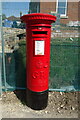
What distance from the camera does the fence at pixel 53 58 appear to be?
3229 millimetres

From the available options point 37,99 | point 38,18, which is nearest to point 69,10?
point 38,18

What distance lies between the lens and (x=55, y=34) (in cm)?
330

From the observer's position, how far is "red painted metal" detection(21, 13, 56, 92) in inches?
90.3

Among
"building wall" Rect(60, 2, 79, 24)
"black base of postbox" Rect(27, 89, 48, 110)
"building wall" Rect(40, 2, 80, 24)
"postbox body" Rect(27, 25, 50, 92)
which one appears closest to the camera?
"postbox body" Rect(27, 25, 50, 92)

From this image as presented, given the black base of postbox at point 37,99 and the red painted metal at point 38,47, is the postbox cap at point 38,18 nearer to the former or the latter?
the red painted metal at point 38,47

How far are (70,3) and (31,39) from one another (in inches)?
313

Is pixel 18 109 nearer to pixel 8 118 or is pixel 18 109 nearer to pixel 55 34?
pixel 8 118

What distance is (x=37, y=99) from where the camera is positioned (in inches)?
105

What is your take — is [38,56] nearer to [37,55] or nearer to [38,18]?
[37,55]

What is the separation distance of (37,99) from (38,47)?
1100mm

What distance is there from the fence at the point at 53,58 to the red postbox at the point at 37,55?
79cm

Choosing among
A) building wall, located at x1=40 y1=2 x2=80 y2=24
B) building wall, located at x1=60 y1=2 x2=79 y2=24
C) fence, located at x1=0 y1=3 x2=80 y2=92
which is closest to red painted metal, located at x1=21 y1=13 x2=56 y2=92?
fence, located at x1=0 y1=3 x2=80 y2=92

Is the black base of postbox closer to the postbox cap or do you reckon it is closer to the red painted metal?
the red painted metal

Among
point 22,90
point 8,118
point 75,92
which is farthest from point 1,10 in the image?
point 75,92
